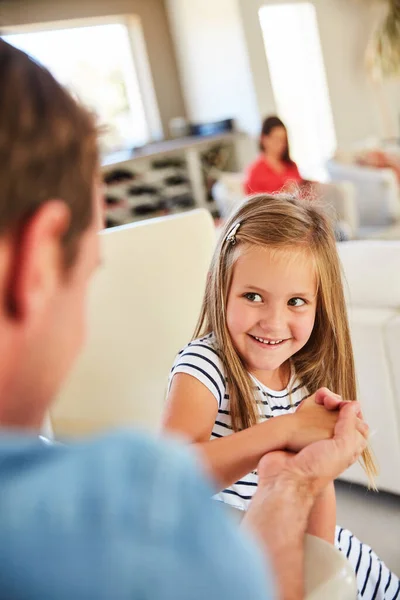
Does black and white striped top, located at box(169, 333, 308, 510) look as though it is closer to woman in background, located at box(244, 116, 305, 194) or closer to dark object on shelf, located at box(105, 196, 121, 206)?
woman in background, located at box(244, 116, 305, 194)

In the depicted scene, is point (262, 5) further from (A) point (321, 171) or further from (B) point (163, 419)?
(B) point (163, 419)

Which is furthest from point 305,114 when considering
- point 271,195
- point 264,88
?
point 271,195

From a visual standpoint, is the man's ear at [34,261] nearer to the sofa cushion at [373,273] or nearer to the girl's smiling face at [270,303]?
the girl's smiling face at [270,303]

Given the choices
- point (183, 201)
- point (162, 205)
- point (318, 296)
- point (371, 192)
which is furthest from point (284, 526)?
point (183, 201)

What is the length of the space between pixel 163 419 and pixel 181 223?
2.57 ft

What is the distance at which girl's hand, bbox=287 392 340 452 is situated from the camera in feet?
2.66

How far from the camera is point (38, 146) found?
0.36 metres

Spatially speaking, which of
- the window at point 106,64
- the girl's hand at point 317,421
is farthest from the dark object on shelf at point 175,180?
the girl's hand at point 317,421

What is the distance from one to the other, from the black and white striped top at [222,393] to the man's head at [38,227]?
2.36 ft

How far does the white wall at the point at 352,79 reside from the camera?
294 inches

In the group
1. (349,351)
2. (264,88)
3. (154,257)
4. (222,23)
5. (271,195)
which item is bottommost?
(349,351)

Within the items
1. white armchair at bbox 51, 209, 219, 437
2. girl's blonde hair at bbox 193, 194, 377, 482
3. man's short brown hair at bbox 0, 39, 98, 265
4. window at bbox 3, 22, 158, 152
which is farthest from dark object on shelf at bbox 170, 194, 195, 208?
man's short brown hair at bbox 0, 39, 98, 265

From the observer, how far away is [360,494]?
2.10 metres

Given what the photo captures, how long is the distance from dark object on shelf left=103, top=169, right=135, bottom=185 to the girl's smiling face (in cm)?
491
